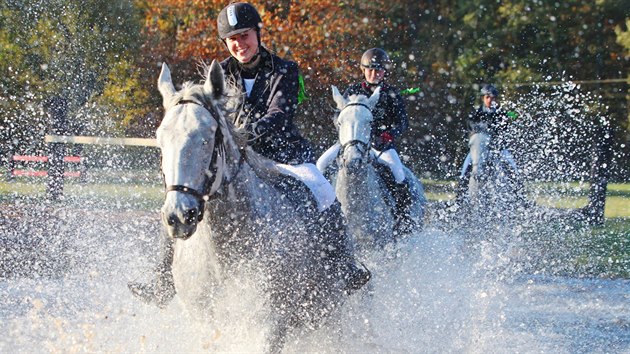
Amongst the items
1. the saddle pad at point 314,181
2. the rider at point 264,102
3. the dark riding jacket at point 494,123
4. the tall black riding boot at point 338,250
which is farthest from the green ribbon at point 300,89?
the dark riding jacket at point 494,123

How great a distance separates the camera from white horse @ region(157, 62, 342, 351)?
15.4ft

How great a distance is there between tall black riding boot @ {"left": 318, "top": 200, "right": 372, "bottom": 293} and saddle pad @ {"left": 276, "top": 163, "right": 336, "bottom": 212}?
7cm

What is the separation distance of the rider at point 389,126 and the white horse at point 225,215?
12.5 feet

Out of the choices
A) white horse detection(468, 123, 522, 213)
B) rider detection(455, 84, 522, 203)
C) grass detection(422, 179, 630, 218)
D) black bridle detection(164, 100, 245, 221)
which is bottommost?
black bridle detection(164, 100, 245, 221)

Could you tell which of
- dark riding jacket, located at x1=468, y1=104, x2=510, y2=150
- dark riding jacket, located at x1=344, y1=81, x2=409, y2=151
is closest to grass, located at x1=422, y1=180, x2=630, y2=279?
dark riding jacket, located at x1=468, y1=104, x2=510, y2=150

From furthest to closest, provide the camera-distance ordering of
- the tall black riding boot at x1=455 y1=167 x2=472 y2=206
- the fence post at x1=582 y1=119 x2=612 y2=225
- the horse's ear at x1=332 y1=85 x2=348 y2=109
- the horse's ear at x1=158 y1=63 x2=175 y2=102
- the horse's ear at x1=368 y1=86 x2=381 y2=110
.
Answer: the fence post at x1=582 y1=119 x2=612 y2=225 < the tall black riding boot at x1=455 y1=167 x2=472 y2=206 < the horse's ear at x1=332 y1=85 x2=348 y2=109 < the horse's ear at x1=368 y1=86 x2=381 y2=110 < the horse's ear at x1=158 y1=63 x2=175 y2=102

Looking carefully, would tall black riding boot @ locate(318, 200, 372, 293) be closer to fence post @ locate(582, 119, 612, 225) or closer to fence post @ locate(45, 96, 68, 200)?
fence post @ locate(45, 96, 68, 200)

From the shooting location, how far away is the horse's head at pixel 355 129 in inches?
335

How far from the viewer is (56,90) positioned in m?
20.5

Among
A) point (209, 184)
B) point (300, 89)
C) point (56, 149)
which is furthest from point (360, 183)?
point (56, 149)

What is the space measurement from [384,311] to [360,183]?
116 centimetres

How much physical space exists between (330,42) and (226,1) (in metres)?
3.29

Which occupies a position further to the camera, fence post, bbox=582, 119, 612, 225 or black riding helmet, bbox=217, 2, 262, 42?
fence post, bbox=582, 119, 612, 225

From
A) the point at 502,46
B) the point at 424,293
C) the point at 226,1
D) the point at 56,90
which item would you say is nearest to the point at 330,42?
the point at 226,1
